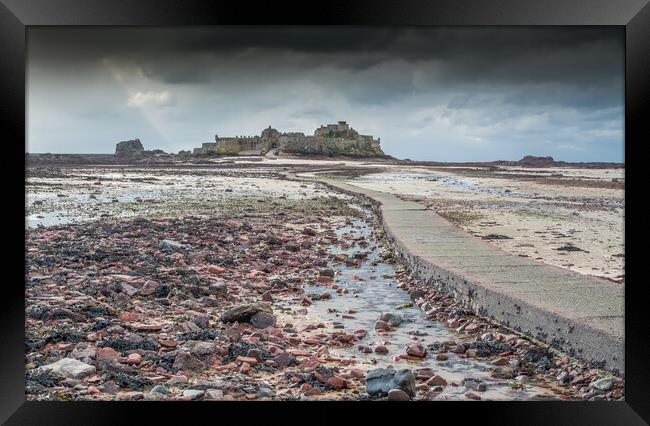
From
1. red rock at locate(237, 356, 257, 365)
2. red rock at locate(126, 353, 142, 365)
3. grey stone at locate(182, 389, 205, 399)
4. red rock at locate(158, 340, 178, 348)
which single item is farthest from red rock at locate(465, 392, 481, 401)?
red rock at locate(126, 353, 142, 365)

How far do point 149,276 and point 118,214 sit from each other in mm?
2506

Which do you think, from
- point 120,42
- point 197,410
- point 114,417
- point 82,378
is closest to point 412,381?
point 197,410

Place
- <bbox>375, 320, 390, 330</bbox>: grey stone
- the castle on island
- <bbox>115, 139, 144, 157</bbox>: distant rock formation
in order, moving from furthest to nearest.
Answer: the castle on island
<bbox>115, 139, 144, 157</bbox>: distant rock formation
<bbox>375, 320, 390, 330</bbox>: grey stone

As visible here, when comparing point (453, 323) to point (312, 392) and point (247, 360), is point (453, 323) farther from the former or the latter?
point (247, 360)

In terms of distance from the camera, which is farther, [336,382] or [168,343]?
[168,343]

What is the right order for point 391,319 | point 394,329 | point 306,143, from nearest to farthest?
point 394,329
point 391,319
point 306,143

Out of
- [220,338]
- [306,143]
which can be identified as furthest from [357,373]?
[306,143]

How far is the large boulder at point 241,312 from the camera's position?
162 inches

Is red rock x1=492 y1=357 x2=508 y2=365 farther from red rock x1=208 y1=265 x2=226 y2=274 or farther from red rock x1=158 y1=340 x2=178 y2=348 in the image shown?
red rock x1=208 y1=265 x2=226 y2=274

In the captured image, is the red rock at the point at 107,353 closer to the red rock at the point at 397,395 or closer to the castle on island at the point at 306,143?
the red rock at the point at 397,395

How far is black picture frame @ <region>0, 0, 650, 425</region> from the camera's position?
320cm

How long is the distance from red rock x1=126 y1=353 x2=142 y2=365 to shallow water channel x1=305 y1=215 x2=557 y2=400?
1.27 meters

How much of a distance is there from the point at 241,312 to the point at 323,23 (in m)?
2.15

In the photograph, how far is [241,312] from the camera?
13.6 feet
